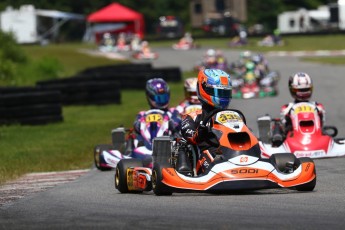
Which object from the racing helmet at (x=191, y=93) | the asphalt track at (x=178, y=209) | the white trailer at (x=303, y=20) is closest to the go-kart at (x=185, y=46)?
the white trailer at (x=303, y=20)

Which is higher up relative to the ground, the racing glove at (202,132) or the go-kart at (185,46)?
the racing glove at (202,132)

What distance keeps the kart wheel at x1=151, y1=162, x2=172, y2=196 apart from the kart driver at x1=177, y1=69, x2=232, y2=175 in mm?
479

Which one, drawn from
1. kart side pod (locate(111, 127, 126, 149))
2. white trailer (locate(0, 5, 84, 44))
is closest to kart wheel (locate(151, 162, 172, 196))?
kart side pod (locate(111, 127, 126, 149))

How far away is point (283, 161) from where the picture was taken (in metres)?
9.91

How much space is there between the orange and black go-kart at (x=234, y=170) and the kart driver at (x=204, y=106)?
16 cm

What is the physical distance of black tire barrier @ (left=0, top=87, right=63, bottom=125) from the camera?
20219mm

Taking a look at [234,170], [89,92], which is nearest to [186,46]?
[89,92]

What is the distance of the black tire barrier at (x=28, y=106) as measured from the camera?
20.2 meters

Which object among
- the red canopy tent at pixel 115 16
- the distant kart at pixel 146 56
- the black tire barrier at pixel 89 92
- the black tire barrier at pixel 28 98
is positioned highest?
the black tire barrier at pixel 28 98

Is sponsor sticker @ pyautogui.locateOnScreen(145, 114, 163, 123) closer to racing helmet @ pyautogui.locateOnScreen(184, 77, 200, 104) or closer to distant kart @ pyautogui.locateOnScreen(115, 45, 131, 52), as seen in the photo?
racing helmet @ pyautogui.locateOnScreen(184, 77, 200, 104)

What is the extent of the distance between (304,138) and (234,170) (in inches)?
199

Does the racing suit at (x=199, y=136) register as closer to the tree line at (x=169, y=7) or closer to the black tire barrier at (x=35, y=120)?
the black tire barrier at (x=35, y=120)

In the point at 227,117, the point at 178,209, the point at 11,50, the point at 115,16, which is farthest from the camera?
the point at 115,16

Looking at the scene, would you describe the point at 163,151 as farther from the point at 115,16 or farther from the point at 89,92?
the point at 115,16
